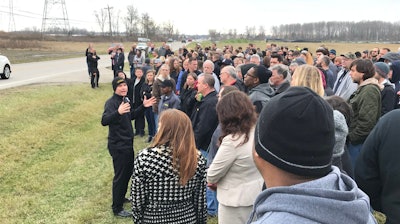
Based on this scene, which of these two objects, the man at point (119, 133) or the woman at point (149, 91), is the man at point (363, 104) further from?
the woman at point (149, 91)

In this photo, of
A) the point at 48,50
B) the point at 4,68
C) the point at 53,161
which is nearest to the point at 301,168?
the point at 53,161

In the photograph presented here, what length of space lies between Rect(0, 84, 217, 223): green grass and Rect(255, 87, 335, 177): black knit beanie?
4144mm

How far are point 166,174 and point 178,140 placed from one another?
316mm

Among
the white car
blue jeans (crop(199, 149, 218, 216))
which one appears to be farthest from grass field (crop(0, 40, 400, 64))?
blue jeans (crop(199, 149, 218, 216))

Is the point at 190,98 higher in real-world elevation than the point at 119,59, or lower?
lower

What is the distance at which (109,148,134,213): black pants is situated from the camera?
5141 mm

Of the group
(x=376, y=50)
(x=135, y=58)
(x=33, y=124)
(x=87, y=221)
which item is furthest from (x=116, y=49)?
(x=87, y=221)

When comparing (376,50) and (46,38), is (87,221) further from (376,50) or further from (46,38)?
(46,38)

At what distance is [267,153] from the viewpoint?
1301mm

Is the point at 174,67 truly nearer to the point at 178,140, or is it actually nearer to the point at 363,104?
the point at 363,104

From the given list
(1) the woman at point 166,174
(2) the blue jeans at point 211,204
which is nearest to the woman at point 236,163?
(1) the woman at point 166,174

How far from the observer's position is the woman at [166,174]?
3.12 metres

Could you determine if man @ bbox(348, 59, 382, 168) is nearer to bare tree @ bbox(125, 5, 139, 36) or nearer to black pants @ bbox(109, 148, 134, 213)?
black pants @ bbox(109, 148, 134, 213)

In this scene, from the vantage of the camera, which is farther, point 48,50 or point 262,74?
point 48,50
